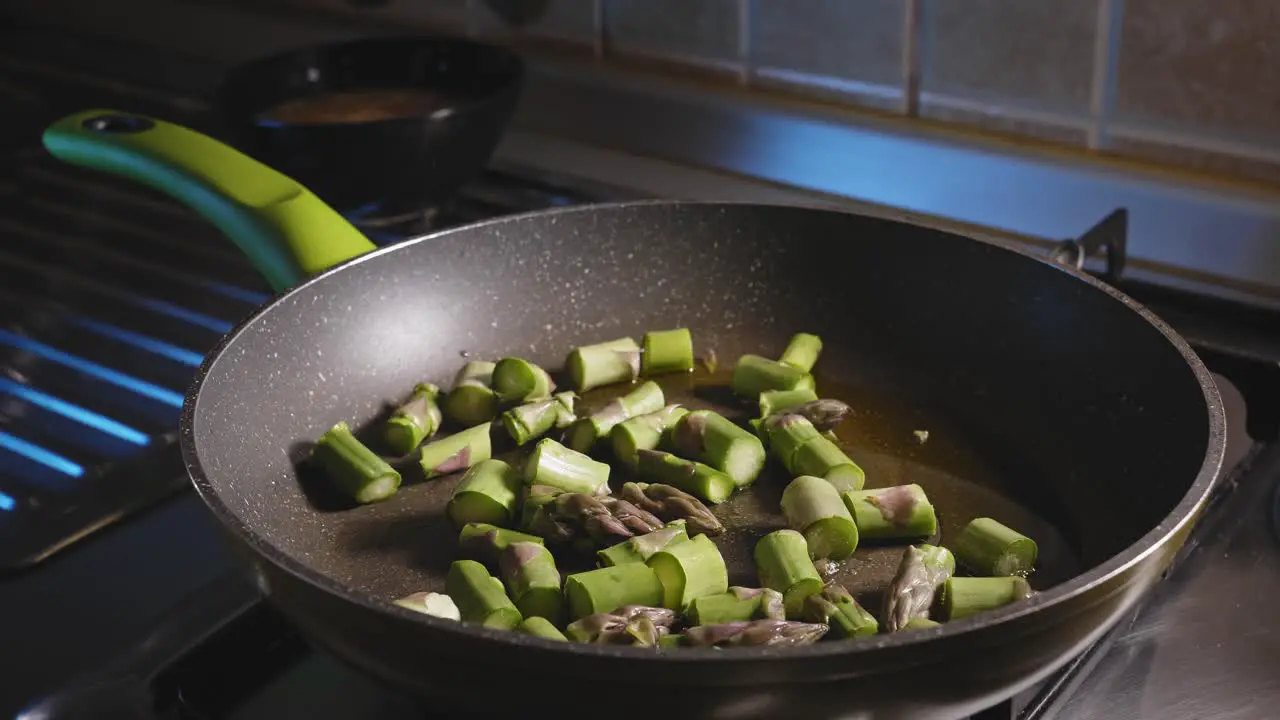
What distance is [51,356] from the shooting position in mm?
953

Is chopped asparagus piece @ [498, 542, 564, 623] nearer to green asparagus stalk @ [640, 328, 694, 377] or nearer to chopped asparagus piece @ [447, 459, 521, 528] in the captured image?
chopped asparagus piece @ [447, 459, 521, 528]

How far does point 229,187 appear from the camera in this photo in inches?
33.3

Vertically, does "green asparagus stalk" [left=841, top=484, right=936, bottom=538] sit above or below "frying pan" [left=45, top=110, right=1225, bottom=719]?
below

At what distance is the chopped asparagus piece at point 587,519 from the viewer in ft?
2.20

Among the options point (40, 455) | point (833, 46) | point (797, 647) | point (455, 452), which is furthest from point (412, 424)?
point (833, 46)

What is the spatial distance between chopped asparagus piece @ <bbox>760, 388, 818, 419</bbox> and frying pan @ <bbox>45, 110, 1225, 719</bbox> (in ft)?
0.12

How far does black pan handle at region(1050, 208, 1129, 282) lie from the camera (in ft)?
2.80

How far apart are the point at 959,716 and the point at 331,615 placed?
0.24 m

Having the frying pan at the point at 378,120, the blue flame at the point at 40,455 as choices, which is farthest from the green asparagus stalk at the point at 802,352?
the blue flame at the point at 40,455

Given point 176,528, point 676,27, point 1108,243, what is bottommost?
point 176,528

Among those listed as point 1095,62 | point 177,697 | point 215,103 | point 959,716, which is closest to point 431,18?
point 215,103

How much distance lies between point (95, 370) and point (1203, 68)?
82cm

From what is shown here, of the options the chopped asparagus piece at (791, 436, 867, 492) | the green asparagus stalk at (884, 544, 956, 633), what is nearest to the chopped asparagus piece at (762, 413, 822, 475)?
the chopped asparagus piece at (791, 436, 867, 492)

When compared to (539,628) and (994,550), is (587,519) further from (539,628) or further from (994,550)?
(994,550)
